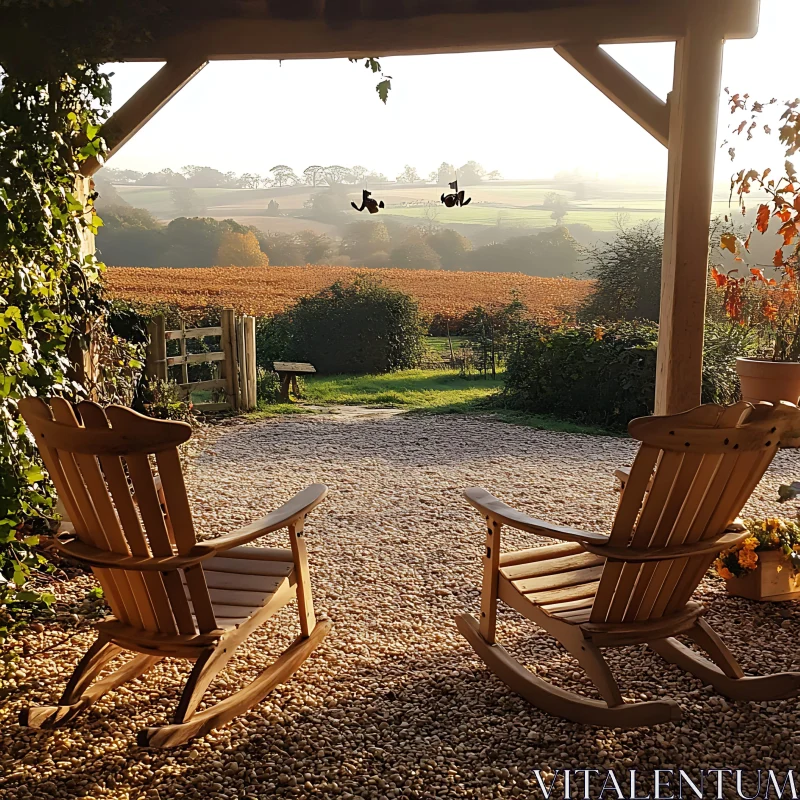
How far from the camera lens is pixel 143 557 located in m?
1.92

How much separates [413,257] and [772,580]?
11383 millimetres

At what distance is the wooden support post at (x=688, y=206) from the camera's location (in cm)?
327

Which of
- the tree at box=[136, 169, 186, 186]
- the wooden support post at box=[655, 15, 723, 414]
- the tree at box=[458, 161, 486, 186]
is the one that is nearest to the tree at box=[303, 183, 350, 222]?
the tree at box=[458, 161, 486, 186]

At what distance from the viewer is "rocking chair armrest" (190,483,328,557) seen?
6.28ft

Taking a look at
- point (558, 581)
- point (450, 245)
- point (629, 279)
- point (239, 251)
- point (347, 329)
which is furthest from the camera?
point (450, 245)

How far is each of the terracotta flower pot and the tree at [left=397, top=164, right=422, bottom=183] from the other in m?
8.65

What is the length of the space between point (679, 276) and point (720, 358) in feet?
13.9

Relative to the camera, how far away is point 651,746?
2000mm

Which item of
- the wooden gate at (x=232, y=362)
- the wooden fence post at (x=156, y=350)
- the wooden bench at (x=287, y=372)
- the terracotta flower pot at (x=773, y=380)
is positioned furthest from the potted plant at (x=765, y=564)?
the wooden bench at (x=287, y=372)

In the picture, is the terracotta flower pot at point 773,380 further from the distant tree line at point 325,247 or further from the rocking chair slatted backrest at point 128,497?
the distant tree line at point 325,247

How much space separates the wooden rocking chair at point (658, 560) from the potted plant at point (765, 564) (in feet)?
2.34

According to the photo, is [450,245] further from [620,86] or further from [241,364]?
[620,86]

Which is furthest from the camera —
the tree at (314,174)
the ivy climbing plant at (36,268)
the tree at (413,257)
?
the tree at (413,257)

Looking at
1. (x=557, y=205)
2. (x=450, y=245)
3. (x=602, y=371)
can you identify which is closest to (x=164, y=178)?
(x=450, y=245)
